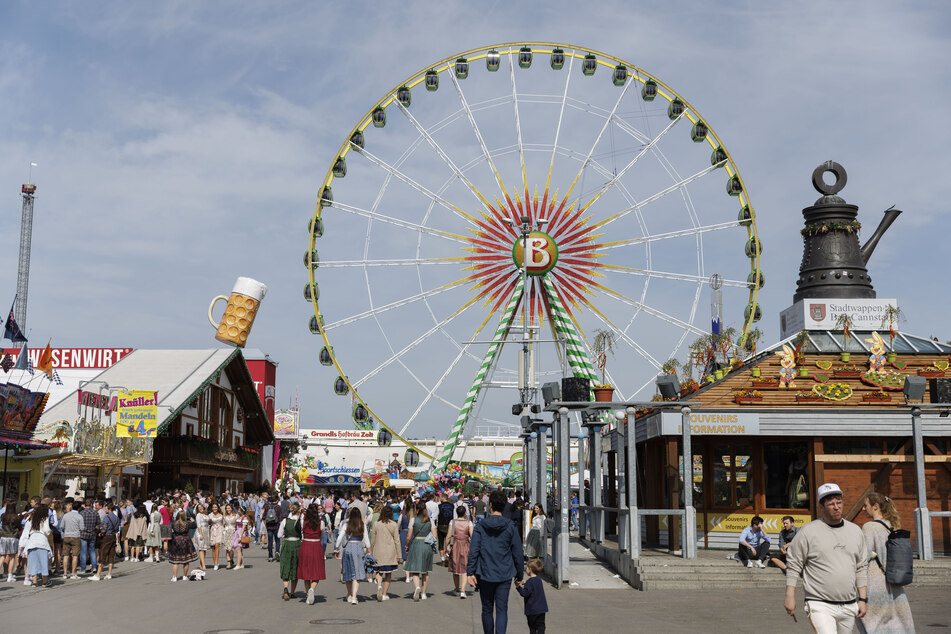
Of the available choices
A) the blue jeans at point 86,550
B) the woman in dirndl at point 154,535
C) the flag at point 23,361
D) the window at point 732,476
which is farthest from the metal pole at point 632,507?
the flag at point 23,361

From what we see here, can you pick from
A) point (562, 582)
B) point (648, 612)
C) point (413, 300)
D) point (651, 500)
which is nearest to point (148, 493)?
Result: point (413, 300)

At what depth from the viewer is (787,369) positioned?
853 inches

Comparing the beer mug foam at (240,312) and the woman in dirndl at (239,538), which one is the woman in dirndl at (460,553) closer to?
the woman in dirndl at (239,538)

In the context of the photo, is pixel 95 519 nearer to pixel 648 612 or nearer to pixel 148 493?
pixel 648 612

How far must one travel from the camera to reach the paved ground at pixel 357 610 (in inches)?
480

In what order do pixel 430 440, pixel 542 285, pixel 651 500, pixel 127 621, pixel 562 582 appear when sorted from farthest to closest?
pixel 430 440, pixel 542 285, pixel 651 500, pixel 562 582, pixel 127 621

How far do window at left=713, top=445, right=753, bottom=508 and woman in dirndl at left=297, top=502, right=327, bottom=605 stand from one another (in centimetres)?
Answer: 899

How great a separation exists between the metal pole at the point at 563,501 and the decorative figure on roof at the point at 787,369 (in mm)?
5671

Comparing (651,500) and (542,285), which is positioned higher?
(542,285)

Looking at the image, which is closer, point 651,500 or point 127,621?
point 127,621

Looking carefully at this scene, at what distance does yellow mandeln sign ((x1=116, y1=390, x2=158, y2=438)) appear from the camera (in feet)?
99.6

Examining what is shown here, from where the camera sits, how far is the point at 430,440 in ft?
267

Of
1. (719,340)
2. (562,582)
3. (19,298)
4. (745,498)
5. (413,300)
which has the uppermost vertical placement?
(19,298)

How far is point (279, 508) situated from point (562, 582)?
33.1ft
